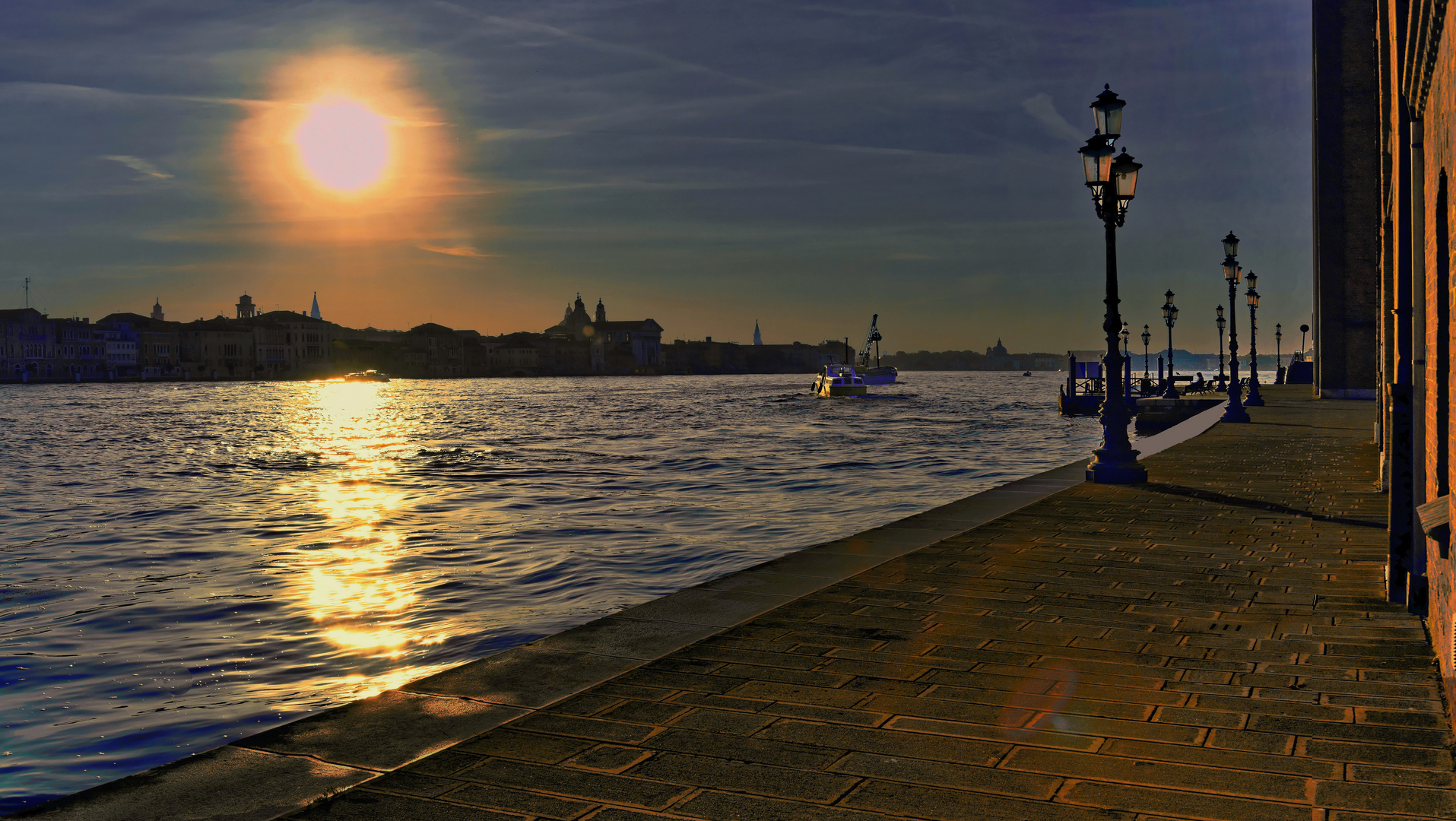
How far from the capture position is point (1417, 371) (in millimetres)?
6000

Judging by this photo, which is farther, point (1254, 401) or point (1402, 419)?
point (1254, 401)

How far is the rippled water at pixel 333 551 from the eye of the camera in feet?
23.4

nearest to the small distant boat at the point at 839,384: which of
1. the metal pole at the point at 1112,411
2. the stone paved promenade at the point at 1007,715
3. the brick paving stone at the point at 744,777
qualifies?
the metal pole at the point at 1112,411

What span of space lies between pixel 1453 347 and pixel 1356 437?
63.9 feet

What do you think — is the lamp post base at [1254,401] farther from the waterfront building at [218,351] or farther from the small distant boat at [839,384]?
the waterfront building at [218,351]

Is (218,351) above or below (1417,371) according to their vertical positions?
above

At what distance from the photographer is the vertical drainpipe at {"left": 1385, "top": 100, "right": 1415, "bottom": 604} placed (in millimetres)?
6125

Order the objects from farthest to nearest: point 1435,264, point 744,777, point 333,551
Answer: point 333,551, point 1435,264, point 744,777

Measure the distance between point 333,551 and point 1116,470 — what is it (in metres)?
10.4

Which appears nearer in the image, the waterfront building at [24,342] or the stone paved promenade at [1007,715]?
the stone paved promenade at [1007,715]

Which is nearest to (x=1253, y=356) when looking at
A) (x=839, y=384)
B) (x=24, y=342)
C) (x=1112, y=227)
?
(x=1112, y=227)

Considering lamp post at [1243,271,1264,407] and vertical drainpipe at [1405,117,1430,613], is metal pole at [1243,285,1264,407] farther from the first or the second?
vertical drainpipe at [1405,117,1430,613]

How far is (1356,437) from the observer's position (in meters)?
21.3

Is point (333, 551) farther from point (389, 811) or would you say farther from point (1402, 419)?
point (1402, 419)
